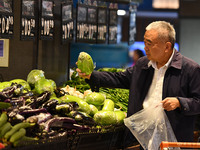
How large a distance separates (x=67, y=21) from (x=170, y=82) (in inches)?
80.0

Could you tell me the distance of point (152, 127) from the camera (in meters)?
3.52

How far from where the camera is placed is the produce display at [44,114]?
2.75 metres

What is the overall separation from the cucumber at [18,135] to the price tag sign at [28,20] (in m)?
1.93

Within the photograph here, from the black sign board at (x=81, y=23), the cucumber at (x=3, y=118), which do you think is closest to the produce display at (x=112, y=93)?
the black sign board at (x=81, y=23)

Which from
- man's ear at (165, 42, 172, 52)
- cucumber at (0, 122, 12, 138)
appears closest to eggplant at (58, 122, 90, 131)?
cucumber at (0, 122, 12, 138)

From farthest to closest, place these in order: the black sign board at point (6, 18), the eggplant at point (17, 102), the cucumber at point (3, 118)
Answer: the black sign board at point (6, 18), the eggplant at point (17, 102), the cucumber at point (3, 118)

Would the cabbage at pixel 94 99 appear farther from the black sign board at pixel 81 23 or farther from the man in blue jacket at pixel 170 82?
the black sign board at pixel 81 23

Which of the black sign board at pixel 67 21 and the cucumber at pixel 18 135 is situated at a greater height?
the black sign board at pixel 67 21

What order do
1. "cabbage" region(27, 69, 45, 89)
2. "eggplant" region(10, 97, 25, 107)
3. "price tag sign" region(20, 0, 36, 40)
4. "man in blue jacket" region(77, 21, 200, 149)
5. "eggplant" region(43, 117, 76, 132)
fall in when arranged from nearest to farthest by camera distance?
"eggplant" region(43, 117, 76, 132), "eggplant" region(10, 97, 25, 107), "man in blue jacket" region(77, 21, 200, 149), "cabbage" region(27, 69, 45, 89), "price tag sign" region(20, 0, 36, 40)

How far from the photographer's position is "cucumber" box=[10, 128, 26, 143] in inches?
103

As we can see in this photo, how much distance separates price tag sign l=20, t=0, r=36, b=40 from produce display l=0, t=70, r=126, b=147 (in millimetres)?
662

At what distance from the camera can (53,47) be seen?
17.1 ft

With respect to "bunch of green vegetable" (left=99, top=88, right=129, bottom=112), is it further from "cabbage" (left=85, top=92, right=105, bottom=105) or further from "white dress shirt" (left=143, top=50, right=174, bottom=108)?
"white dress shirt" (left=143, top=50, right=174, bottom=108)

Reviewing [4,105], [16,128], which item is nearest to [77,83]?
[4,105]
